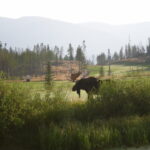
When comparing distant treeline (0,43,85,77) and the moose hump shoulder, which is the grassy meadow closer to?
the moose hump shoulder

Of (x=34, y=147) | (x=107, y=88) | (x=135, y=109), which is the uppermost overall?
(x=107, y=88)

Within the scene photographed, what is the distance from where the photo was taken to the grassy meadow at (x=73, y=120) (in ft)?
42.0

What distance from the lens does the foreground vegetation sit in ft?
42.0

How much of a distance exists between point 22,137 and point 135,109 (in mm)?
7165

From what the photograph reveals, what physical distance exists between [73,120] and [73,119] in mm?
137

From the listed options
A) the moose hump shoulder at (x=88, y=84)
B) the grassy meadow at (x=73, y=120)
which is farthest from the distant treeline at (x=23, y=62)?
the grassy meadow at (x=73, y=120)

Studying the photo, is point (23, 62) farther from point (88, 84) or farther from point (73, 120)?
point (73, 120)

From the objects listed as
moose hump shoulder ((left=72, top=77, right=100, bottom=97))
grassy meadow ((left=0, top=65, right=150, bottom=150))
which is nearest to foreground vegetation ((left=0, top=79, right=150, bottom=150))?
grassy meadow ((left=0, top=65, right=150, bottom=150))

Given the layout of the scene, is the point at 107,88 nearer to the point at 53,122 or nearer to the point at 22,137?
the point at 53,122

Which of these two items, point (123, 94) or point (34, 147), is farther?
point (123, 94)

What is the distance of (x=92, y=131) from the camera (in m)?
13.1

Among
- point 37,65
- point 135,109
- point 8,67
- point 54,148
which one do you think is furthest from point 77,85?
point 37,65

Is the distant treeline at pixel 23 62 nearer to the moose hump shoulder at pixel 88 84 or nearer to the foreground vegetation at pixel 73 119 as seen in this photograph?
the moose hump shoulder at pixel 88 84

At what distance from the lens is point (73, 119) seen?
15.2 m
